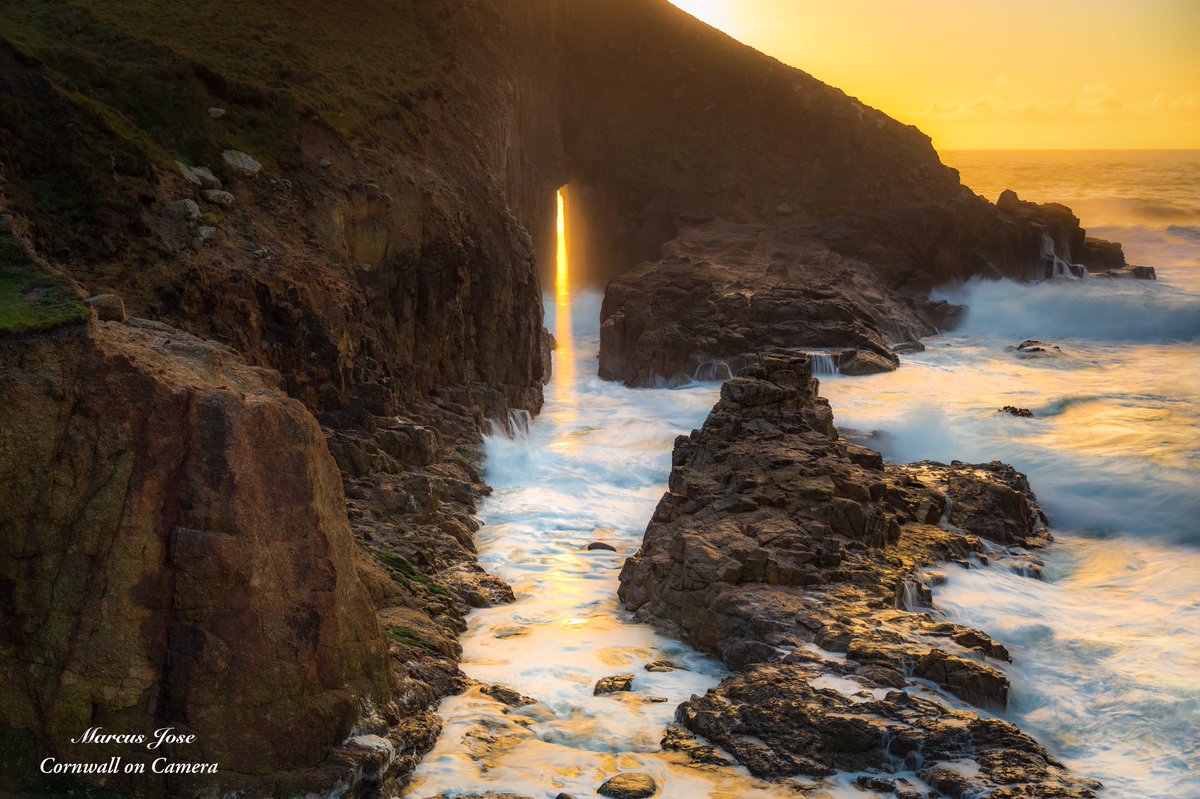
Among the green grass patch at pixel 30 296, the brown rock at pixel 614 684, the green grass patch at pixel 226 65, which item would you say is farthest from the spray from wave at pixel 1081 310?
the green grass patch at pixel 30 296

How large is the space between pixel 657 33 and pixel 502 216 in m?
27.0

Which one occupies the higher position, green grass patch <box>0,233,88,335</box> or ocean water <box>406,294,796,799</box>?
green grass patch <box>0,233,88,335</box>

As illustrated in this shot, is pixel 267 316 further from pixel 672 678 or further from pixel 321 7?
pixel 321 7

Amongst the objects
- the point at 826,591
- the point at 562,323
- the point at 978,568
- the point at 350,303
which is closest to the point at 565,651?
the point at 826,591

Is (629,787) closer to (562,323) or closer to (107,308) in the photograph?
(107,308)

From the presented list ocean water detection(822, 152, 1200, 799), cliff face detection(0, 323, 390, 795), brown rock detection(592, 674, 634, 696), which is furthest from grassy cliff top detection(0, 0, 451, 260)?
ocean water detection(822, 152, 1200, 799)

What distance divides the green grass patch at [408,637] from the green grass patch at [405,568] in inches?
88.0

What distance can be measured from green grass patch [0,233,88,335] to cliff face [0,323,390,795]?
204 mm

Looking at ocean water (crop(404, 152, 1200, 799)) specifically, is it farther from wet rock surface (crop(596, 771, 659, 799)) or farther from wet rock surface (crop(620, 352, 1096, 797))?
wet rock surface (crop(620, 352, 1096, 797))

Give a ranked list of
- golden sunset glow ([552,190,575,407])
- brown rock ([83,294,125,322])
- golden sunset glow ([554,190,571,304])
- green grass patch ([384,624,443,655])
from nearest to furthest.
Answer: brown rock ([83,294,125,322]) < green grass patch ([384,624,443,655]) < golden sunset glow ([552,190,575,407]) < golden sunset glow ([554,190,571,304])

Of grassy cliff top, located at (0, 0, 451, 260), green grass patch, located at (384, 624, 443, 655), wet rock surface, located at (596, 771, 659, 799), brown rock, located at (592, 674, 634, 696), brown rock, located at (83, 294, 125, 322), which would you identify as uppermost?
grassy cliff top, located at (0, 0, 451, 260)

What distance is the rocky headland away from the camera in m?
9.72

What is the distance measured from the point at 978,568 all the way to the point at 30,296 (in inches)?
555

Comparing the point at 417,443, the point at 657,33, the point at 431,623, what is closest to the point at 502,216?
the point at 417,443
